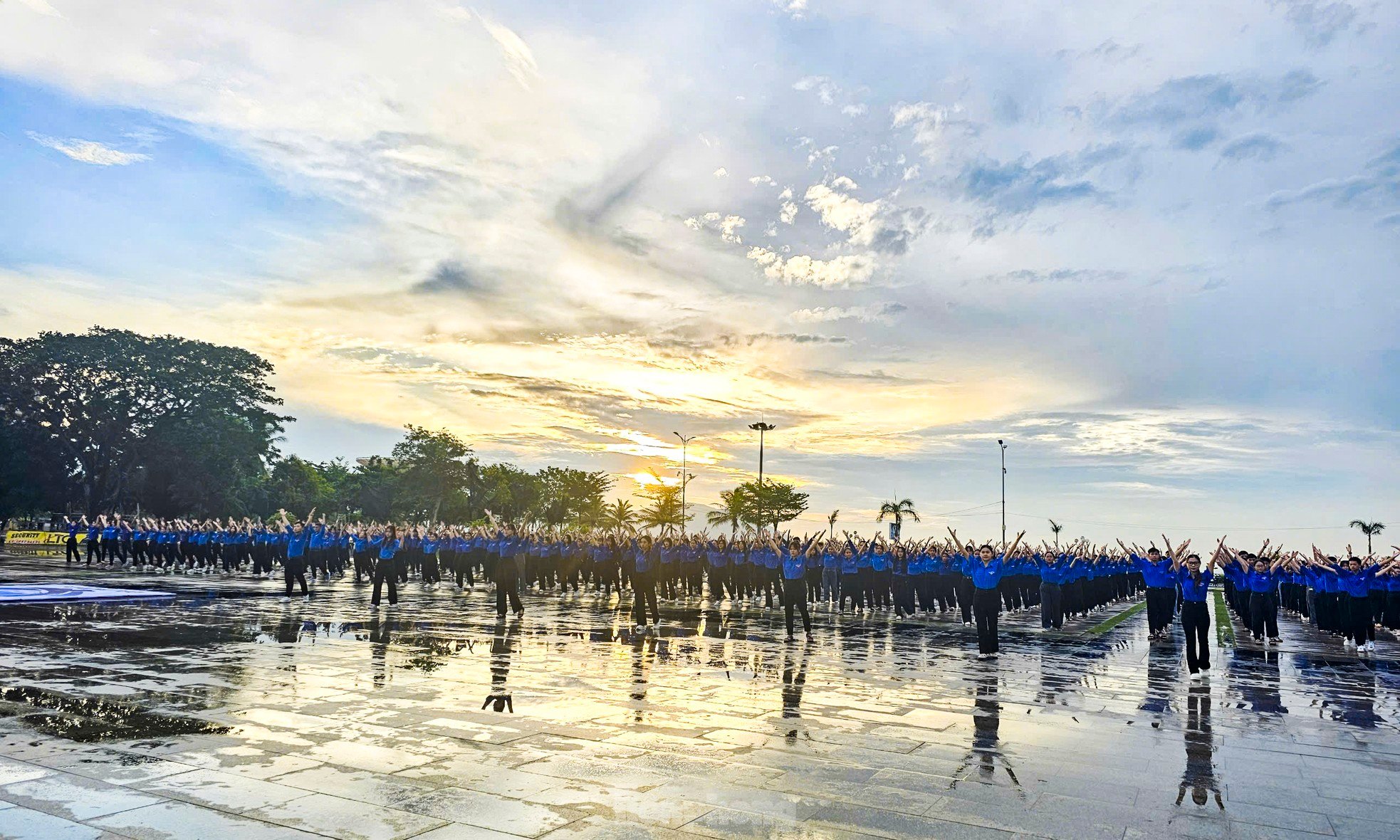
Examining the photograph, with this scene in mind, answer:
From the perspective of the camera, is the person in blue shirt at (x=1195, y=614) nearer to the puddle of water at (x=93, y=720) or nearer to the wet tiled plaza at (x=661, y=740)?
the wet tiled plaza at (x=661, y=740)

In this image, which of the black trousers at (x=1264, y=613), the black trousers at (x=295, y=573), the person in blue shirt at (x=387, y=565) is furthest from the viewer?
the black trousers at (x=295, y=573)

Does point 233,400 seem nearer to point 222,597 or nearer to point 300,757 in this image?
point 222,597

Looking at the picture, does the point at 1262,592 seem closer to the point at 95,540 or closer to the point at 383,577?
the point at 383,577

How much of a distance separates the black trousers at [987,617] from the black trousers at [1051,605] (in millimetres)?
6706

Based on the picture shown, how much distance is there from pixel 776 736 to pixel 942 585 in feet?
61.4

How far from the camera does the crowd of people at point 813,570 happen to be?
18.0 meters

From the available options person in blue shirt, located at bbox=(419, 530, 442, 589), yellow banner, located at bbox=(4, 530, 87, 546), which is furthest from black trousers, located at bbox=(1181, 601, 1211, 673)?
yellow banner, located at bbox=(4, 530, 87, 546)

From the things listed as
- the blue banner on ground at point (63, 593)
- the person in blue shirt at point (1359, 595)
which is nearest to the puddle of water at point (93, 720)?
the blue banner on ground at point (63, 593)

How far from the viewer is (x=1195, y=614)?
13.5 metres

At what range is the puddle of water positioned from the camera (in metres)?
7.60

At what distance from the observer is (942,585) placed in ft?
84.2

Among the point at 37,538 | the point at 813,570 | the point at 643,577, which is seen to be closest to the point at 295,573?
the point at 643,577

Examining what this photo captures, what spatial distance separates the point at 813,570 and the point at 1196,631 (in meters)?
12.2

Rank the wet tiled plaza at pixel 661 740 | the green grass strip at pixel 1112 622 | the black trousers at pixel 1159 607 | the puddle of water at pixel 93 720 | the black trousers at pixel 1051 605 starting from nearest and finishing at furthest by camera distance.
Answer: the wet tiled plaza at pixel 661 740
the puddle of water at pixel 93 720
the black trousers at pixel 1159 607
the black trousers at pixel 1051 605
the green grass strip at pixel 1112 622
